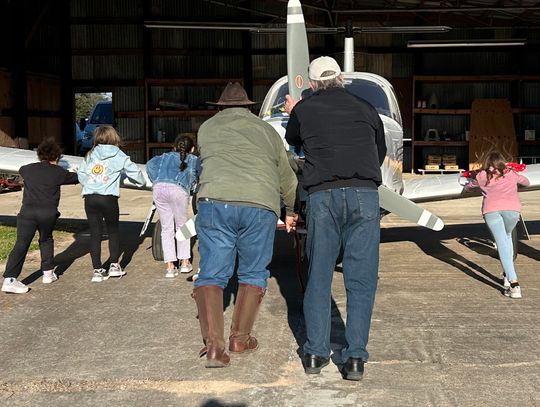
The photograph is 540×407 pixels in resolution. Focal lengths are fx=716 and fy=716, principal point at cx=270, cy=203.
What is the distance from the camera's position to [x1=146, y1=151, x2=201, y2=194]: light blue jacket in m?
7.57

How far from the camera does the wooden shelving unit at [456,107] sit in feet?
83.5

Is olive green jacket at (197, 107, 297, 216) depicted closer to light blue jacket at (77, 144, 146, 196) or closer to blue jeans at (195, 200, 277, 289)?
blue jeans at (195, 200, 277, 289)

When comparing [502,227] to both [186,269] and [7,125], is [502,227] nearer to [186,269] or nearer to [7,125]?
[186,269]

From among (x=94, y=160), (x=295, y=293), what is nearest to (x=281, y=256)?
(x=295, y=293)

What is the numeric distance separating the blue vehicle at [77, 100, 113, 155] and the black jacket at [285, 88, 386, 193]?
83.0 feet

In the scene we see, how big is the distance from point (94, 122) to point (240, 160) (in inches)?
1055

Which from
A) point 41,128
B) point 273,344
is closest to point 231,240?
point 273,344

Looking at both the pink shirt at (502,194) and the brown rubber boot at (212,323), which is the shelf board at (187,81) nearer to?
the pink shirt at (502,194)

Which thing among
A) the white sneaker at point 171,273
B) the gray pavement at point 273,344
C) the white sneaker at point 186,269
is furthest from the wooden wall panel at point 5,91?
the white sneaker at point 171,273

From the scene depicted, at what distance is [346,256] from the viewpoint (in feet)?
14.7

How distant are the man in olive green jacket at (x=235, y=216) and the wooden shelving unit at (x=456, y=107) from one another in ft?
69.6

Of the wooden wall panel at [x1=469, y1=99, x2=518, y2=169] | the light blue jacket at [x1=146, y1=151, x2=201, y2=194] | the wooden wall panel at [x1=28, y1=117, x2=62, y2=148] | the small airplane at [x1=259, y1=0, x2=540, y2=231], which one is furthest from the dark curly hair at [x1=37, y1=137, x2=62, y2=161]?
the wooden wall panel at [x1=469, y1=99, x2=518, y2=169]

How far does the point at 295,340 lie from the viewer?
17.0ft

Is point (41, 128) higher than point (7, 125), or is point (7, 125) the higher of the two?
point (7, 125)
